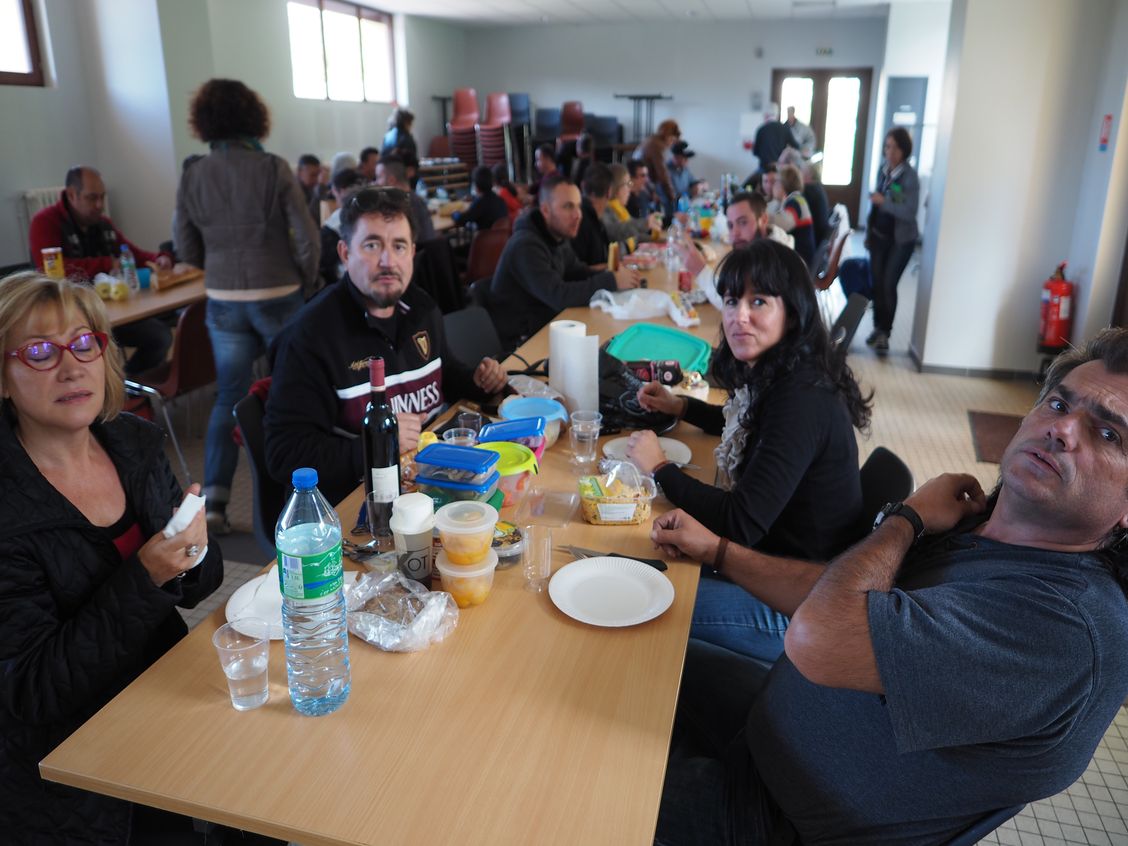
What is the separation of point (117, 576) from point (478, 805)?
0.70 metres

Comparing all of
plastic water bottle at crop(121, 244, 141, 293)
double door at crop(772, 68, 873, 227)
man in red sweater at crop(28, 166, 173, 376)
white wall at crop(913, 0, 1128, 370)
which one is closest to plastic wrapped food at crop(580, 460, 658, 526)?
man in red sweater at crop(28, 166, 173, 376)

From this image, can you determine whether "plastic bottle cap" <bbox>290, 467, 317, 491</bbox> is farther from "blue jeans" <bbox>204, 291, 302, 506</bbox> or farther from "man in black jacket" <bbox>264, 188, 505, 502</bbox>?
"blue jeans" <bbox>204, 291, 302, 506</bbox>

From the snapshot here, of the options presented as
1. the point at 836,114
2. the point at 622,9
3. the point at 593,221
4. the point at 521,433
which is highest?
the point at 622,9

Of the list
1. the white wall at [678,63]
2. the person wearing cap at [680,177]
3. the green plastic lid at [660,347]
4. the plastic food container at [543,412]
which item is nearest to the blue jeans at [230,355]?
the green plastic lid at [660,347]

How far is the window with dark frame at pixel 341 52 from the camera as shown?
9891 millimetres

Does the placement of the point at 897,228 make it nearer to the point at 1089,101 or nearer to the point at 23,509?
the point at 1089,101

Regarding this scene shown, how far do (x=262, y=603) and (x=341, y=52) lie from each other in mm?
11055

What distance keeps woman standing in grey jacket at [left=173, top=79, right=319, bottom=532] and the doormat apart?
339cm

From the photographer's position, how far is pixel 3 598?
121 cm

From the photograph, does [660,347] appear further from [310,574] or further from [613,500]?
[310,574]

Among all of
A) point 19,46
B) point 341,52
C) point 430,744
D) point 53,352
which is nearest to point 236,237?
point 53,352

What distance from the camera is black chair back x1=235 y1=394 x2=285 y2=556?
2.07 m

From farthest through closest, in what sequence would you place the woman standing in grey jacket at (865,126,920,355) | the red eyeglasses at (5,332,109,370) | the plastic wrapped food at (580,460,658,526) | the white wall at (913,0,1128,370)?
the woman standing in grey jacket at (865,126,920,355) < the white wall at (913,0,1128,370) < the plastic wrapped food at (580,460,658,526) < the red eyeglasses at (5,332,109,370)

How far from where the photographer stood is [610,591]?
1.47 m
